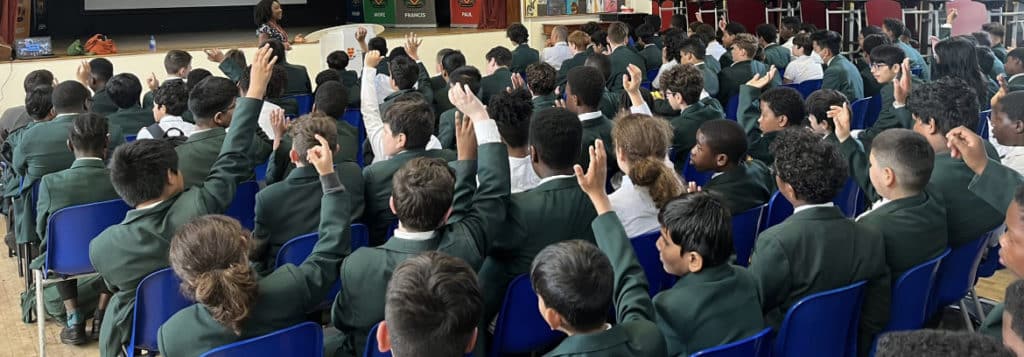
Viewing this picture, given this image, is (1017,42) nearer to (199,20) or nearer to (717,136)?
(717,136)

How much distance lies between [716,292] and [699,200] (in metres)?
0.23

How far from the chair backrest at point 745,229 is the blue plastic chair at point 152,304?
184 cm

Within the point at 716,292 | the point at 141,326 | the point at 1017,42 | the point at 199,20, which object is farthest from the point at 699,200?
the point at 199,20

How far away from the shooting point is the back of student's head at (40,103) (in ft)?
14.8

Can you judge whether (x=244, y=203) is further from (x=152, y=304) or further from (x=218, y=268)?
(x=218, y=268)

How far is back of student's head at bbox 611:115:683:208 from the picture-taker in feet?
Answer: 9.62

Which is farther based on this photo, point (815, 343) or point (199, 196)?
point (199, 196)

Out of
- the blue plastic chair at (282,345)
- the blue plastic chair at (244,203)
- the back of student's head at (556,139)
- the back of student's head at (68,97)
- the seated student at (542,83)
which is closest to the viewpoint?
the blue plastic chair at (282,345)

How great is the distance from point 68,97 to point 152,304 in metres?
2.12

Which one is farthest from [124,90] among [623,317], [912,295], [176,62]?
[912,295]

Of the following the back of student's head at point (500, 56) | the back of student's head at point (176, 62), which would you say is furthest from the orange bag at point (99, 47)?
the back of student's head at point (500, 56)

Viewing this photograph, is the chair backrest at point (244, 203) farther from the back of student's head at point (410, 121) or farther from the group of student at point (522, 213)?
the back of student's head at point (410, 121)

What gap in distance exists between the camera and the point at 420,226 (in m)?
2.32

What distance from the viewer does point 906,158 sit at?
268 cm
